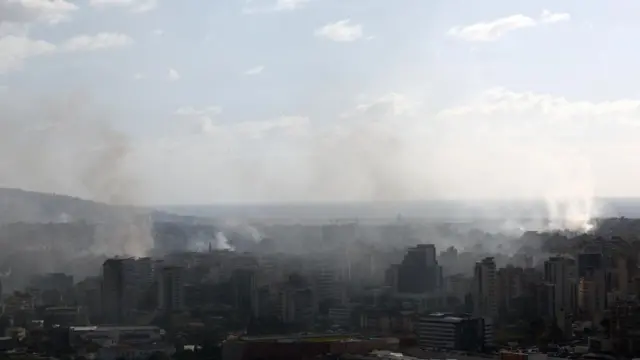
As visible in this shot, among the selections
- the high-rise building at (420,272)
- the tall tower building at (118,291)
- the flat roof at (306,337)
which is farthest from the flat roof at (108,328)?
the high-rise building at (420,272)

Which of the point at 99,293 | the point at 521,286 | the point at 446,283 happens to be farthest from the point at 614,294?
the point at 99,293

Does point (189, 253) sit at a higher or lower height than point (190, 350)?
higher

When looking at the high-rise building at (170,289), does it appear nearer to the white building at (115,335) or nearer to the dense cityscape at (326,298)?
the dense cityscape at (326,298)

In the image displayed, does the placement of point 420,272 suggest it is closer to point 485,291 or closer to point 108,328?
point 485,291

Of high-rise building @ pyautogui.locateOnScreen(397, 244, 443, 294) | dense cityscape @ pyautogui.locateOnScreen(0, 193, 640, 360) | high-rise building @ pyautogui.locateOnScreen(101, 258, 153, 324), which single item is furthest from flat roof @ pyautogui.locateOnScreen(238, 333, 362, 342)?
high-rise building @ pyautogui.locateOnScreen(397, 244, 443, 294)

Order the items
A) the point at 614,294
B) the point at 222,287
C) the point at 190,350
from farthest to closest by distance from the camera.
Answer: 1. the point at 222,287
2. the point at 614,294
3. the point at 190,350

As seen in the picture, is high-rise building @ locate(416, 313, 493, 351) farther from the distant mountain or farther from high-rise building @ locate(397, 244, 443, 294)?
the distant mountain

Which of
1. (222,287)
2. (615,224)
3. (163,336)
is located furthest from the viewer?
(615,224)

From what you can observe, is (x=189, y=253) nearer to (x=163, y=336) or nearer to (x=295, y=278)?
(x=295, y=278)
